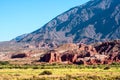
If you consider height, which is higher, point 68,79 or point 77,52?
point 77,52

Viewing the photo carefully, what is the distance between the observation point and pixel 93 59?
172 m

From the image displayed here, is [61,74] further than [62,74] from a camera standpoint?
Yes

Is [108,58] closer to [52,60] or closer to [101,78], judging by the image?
[52,60]

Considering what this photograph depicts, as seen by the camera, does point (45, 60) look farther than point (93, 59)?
Yes

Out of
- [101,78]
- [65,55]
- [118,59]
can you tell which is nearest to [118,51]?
[118,59]

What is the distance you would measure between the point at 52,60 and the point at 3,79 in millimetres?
132867

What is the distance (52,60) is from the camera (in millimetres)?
187250

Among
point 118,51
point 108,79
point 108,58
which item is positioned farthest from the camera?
point 118,51

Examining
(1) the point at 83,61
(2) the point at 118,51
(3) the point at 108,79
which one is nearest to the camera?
(3) the point at 108,79

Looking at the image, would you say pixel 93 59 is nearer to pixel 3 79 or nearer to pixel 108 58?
pixel 108 58

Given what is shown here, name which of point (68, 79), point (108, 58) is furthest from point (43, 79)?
point (108, 58)

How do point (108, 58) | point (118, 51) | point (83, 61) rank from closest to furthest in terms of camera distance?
1. point (83, 61)
2. point (108, 58)
3. point (118, 51)

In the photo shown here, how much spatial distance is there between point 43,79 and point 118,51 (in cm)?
13864

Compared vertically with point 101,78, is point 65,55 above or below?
above
